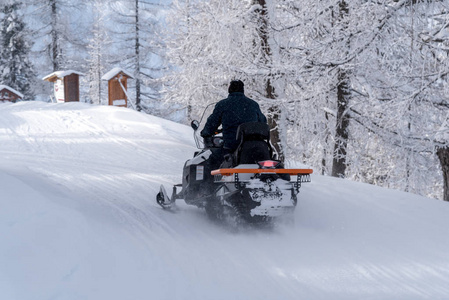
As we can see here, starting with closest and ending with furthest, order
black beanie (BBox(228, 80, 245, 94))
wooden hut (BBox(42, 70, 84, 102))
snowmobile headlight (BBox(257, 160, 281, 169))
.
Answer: snowmobile headlight (BBox(257, 160, 281, 169)) < black beanie (BBox(228, 80, 245, 94)) < wooden hut (BBox(42, 70, 84, 102))

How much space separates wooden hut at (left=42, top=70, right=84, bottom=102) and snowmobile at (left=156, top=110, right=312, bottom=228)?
898 inches

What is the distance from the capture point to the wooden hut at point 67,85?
86.6 ft

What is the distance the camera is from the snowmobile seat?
535cm

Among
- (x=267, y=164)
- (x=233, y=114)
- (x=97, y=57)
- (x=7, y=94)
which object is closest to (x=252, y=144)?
(x=267, y=164)

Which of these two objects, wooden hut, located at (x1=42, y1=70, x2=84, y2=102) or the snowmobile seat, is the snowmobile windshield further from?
wooden hut, located at (x1=42, y1=70, x2=84, y2=102)

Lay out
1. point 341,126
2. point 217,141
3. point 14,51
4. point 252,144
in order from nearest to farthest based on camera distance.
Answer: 1. point 252,144
2. point 217,141
3. point 341,126
4. point 14,51

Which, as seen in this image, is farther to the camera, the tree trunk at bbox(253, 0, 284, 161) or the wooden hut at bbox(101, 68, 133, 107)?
the wooden hut at bbox(101, 68, 133, 107)

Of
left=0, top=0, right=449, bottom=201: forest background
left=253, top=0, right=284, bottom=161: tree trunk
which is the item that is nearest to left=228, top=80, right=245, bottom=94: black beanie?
left=0, top=0, right=449, bottom=201: forest background

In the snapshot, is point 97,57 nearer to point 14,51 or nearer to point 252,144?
point 14,51

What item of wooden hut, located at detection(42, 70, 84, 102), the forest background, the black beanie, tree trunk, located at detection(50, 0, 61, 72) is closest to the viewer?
the black beanie

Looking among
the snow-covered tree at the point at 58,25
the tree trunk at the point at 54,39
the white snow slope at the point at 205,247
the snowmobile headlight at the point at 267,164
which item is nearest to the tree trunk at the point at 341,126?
the white snow slope at the point at 205,247

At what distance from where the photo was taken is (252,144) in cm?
538

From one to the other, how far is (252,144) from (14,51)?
38.6 metres

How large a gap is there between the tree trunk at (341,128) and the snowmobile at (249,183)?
6.42 m
